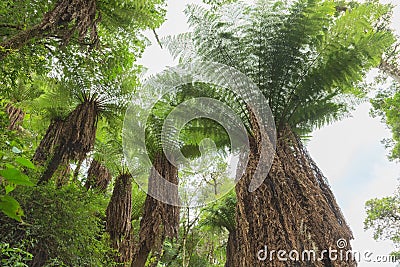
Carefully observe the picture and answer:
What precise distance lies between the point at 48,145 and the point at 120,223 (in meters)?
1.12

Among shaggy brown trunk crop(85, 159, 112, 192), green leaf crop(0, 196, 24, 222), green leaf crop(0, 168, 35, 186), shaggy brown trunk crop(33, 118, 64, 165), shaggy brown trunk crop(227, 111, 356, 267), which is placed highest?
shaggy brown trunk crop(85, 159, 112, 192)

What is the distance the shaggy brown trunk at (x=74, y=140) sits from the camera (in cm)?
293

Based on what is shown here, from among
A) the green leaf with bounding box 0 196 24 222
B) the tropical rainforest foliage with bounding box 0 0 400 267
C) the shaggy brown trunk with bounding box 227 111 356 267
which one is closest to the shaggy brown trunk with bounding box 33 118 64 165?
the tropical rainforest foliage with bounding box 0 0 400 267

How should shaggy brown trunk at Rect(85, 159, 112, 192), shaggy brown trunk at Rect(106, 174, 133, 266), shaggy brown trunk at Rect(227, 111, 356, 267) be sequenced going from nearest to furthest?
shaggy brown trunk at Rect(227, 111, 356, 267) → shaggy brown trunk at Rect(106, 174, 133, 266) → shaggy brown trunk at Rect(85, 159, 112, 192)

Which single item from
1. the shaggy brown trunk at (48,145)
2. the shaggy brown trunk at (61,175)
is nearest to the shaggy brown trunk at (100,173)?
the shaggy brown trunk at (48,145)

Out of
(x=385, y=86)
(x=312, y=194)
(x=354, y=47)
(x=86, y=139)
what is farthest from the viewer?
(x=385, y=86)

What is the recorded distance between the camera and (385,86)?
19.4 feet

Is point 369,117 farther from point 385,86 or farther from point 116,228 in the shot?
point 116,228

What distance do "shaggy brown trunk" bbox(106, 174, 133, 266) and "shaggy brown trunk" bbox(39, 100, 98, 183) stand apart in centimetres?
85

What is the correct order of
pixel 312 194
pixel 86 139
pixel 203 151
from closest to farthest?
pixel 312 194 → pixel 86 139 → pixel 203 151

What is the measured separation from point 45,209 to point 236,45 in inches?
77.4

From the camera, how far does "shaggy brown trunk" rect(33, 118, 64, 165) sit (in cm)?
304

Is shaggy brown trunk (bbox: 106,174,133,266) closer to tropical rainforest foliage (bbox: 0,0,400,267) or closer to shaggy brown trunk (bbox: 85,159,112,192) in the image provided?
tropical rainforest foliage (bbox: 0,0,400,267)

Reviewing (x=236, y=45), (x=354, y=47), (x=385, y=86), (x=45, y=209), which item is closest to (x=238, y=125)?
(x=236, y=45)
